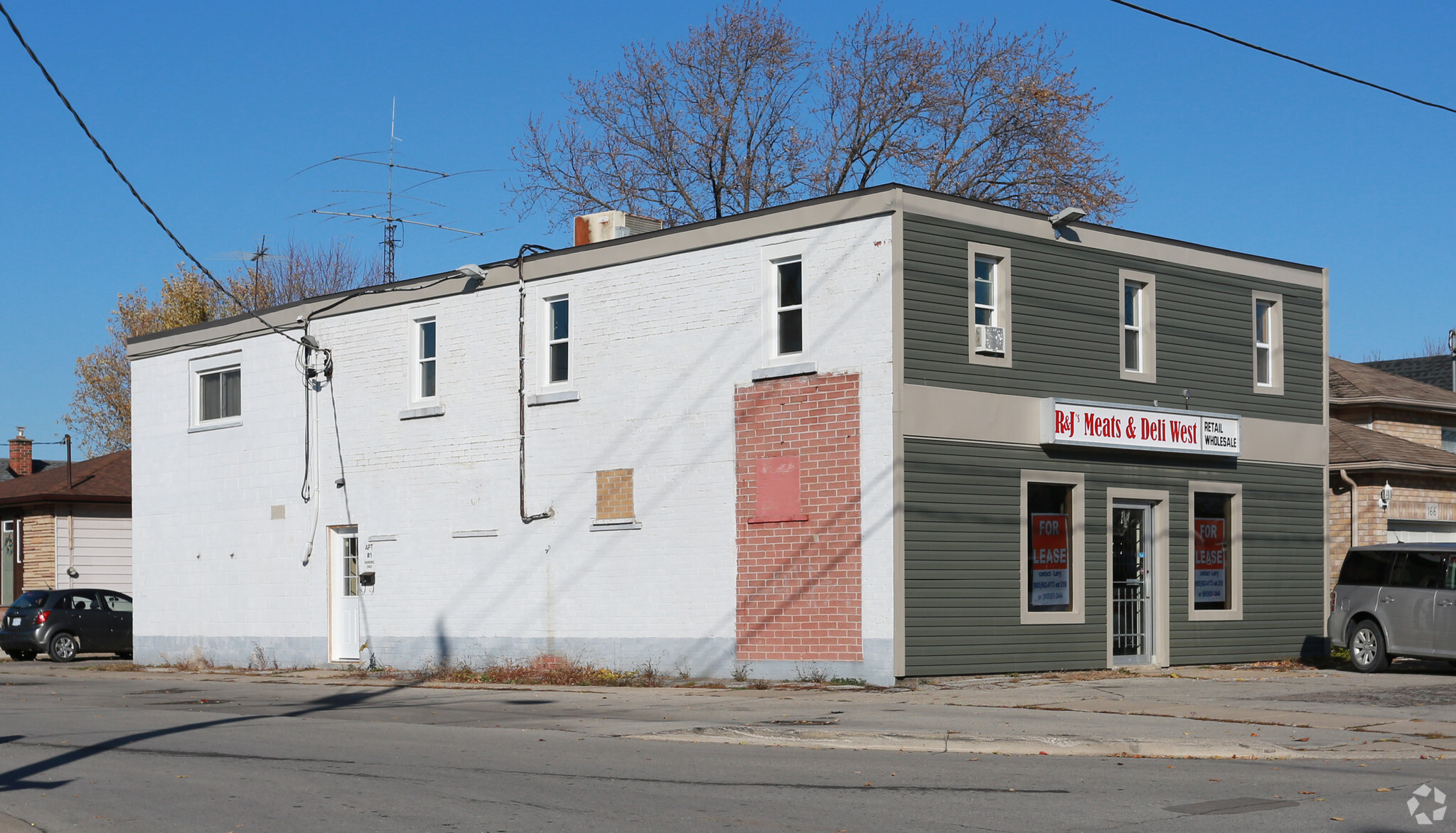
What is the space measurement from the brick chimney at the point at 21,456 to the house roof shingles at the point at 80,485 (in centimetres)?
326

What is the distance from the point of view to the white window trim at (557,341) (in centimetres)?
2392

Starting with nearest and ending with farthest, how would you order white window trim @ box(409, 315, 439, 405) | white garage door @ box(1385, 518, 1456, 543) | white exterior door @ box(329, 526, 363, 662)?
white window trim @ box(409, 315, 439, 405) < white exterior door @ box(329, 526, 363, 662) < white garage door @ box(1385, 518, 1456, 543)

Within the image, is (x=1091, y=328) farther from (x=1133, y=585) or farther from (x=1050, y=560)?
(x=1133, y=585)

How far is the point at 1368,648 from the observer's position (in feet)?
71.8

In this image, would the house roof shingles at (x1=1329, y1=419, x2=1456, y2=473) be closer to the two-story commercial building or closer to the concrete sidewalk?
the two-story commercial building

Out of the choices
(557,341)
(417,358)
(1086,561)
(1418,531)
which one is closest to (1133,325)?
(1086,561)

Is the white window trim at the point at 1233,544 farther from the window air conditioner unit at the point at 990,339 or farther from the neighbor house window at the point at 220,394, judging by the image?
the neighbor house window at the point at 220,394

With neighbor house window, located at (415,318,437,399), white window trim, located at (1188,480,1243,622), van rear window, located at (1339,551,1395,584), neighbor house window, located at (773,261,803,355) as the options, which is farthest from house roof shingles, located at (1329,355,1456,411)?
neighbor house window, located at (415,318,437,399)

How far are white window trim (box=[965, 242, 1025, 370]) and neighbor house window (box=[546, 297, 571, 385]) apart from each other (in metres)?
6.85

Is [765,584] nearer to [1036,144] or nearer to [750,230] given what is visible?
[750,230]

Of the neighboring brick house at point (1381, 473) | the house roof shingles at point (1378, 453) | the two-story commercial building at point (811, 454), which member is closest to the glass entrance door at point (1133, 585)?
the two-story commercial building at point (811, 454)

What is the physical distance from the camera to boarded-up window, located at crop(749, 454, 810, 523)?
2080 cm

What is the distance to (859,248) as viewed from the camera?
66.8ft

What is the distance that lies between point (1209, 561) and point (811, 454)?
7478 millimetres
